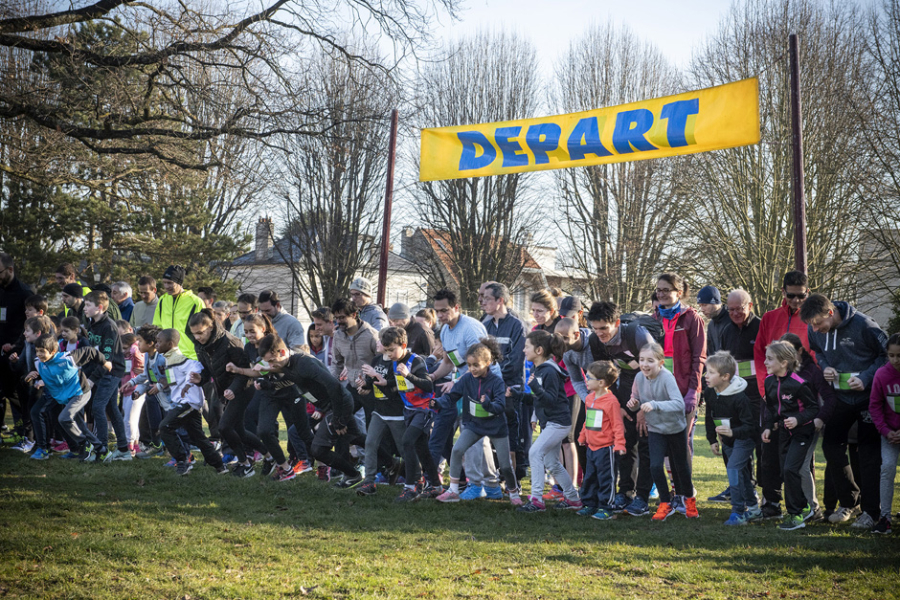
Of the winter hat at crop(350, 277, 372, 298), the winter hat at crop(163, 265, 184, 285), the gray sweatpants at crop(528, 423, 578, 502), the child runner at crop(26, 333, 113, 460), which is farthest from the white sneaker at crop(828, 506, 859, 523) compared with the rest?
the winter hat at crop(163, 265, 184, 285)

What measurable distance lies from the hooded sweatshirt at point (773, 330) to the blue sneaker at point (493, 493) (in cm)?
275

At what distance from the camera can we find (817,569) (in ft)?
16.1

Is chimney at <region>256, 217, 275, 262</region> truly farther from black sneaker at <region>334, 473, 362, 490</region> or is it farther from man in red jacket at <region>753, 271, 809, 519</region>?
man in red jacket at <region>753, 271, 809, 519</region>

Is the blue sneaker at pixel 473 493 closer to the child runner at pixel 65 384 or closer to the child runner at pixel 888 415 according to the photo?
the child runner at pixel 888 415

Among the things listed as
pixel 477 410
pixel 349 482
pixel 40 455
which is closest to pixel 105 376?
pixel 40 455

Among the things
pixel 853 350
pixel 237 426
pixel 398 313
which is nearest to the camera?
pixel 853 350

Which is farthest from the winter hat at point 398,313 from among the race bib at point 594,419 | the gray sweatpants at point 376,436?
the race bib at point 594,419

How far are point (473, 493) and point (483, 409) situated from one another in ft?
3.47

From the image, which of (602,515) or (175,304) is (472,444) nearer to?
(602,515)

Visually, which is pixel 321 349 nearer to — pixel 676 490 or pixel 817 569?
pixel 676 490

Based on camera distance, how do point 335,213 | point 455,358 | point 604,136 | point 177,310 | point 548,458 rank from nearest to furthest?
point 548,458 → point 455,358 → point 177,310 → point 604,136 → point 335,213

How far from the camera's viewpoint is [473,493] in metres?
7.55

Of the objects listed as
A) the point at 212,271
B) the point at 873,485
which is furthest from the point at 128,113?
the point at 212,271

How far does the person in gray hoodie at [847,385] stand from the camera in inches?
247
